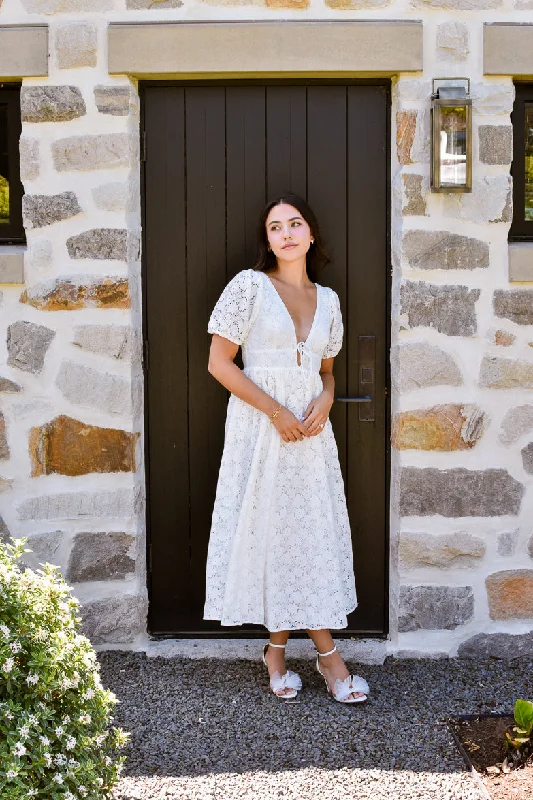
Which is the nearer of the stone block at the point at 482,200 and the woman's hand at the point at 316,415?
the woman's hand at the point at 316,415

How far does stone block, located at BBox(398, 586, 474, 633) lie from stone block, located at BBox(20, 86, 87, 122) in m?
2.28

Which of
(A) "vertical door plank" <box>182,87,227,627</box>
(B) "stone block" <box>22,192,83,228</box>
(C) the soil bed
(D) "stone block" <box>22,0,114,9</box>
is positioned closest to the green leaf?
(C) the soil bed

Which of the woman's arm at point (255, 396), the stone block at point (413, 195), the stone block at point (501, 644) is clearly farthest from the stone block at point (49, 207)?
the stone block at point (501, 644)

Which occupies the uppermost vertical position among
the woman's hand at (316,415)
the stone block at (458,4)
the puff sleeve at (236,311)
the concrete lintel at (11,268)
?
the stone block at (458,4)

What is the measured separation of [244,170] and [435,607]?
6.28 ft

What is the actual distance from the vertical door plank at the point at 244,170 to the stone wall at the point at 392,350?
33 cm

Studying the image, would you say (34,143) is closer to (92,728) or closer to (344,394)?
(344,394)

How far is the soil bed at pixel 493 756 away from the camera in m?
2.47

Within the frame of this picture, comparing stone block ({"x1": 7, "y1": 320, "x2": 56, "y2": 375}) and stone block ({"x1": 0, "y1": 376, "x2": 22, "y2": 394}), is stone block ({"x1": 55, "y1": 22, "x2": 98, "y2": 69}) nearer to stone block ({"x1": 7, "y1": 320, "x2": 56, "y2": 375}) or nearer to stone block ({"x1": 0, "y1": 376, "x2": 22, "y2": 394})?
stone block ({"x1": 7, "y1": 320, "x2": 56, "y2": 375})

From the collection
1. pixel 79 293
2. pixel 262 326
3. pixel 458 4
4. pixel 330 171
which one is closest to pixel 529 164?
pixel 458 4

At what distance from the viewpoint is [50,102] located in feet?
10.6

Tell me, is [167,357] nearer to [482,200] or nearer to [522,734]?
[482,200]

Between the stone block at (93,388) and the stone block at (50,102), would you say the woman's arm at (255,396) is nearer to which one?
the stone block at (93,388)

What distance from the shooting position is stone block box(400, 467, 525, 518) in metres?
3.33
